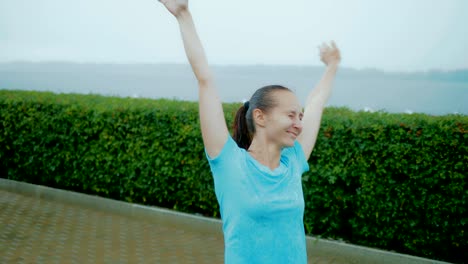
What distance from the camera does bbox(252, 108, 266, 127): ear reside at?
2416 mm

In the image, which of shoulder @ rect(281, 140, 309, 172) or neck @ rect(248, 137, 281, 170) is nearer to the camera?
neck @ rect(248, 137, 281, 170)

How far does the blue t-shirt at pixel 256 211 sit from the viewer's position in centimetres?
220

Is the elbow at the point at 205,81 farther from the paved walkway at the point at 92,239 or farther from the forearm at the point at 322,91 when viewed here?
the paved walkway at the point at 92,239

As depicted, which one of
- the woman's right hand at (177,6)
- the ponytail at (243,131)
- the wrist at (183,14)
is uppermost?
the woman's right hand at (177,6)

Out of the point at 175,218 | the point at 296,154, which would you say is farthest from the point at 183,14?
the point at 175,218

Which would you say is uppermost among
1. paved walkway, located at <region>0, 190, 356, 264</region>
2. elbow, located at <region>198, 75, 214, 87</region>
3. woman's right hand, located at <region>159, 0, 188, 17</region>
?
woman's right hand, located at <region>159, 0, 188, 17</region>

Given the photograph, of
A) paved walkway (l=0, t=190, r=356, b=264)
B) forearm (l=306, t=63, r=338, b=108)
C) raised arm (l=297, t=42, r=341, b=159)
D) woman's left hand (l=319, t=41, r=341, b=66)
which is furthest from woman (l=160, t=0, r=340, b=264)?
paved walkway (l=0, t=190, r=356, b=264)

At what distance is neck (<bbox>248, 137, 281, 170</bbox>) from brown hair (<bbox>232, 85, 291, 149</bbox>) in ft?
0.32

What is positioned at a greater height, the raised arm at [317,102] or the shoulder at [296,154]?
the raised arm at [317,102]

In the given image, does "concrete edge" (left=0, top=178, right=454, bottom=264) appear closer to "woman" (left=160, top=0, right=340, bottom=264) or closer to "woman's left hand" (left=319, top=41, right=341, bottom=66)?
"woman's left hand" (left=319, top=41, right=341, bottom=66)

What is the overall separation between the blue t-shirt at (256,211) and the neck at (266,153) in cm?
8

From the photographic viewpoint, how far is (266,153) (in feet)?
7.86

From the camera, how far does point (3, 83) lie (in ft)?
44.5

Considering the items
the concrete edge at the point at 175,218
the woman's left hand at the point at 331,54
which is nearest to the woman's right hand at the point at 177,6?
the woman's left hand at the point at 331,54
